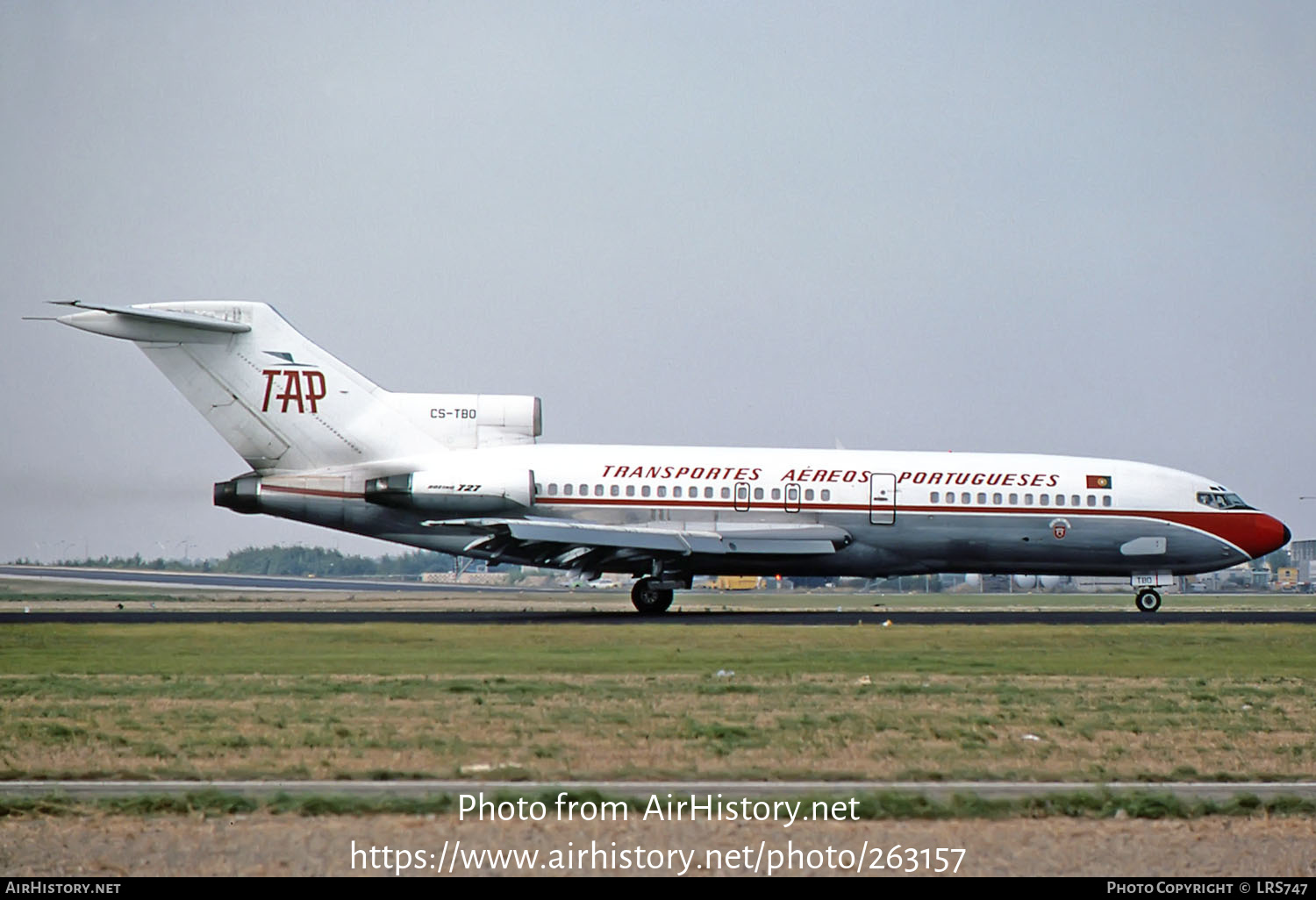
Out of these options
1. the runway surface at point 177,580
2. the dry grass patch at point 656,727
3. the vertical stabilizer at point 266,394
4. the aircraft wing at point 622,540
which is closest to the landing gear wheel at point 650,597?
the aircraft wing at point 622,540

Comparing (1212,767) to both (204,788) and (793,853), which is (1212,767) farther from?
(204,788)

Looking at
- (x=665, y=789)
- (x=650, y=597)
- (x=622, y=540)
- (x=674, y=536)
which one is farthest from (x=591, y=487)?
(x=665, y=789)

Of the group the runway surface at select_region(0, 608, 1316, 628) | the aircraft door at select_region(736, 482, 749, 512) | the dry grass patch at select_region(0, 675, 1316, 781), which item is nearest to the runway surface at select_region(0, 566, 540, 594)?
the runway surface at select_region(0, 608, 1316, 628)

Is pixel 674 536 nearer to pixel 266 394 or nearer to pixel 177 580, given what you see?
Answer: pixel 266 394

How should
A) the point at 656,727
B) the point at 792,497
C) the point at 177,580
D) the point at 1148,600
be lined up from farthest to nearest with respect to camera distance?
the point at 177,580 < the point at 1148,600 < the point at 792,497 < the point at 656,727

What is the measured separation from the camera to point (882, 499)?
118 ft

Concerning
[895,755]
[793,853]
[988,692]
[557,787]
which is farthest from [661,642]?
[793,853]

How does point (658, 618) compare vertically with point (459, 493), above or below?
below

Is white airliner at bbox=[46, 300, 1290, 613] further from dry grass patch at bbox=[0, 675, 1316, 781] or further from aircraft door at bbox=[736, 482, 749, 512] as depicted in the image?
dry grass patch at bbox=[0, 675, 1316, 781]

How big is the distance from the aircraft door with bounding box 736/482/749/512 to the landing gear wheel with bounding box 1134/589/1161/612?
10.5 m

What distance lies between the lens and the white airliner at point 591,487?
35094mm

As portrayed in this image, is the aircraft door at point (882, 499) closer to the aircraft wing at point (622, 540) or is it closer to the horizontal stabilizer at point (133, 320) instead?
the aircraft wing at point (622, 540)

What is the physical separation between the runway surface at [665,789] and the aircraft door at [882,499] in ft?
80.8

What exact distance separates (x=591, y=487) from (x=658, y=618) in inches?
148
